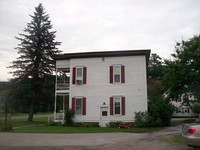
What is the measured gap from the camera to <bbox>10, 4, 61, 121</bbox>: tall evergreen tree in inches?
1414

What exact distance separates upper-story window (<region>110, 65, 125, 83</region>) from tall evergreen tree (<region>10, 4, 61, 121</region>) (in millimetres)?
10342

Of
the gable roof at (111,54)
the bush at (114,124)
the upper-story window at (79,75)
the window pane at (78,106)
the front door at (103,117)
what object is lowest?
the bush at (114,124)

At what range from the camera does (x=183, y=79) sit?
30.3 metres

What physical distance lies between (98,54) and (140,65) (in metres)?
4.54

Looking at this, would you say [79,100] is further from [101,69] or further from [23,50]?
[23,50]

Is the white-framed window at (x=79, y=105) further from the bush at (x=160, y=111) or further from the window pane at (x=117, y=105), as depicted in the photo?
the bush at (x=160, y=111)

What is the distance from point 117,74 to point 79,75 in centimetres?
416

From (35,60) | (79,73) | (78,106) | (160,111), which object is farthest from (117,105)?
(35,60)

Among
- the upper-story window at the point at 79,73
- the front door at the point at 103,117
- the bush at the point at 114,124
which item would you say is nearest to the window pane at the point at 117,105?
the bush at the point at 114,124

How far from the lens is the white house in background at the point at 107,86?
28031mm

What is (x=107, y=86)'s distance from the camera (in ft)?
94.4

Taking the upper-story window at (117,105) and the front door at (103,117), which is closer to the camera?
the upper-story window at (117,105)

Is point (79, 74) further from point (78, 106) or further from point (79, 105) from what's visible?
point (78, 106)

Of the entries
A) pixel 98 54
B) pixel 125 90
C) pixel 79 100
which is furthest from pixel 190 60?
pixel 79 100
